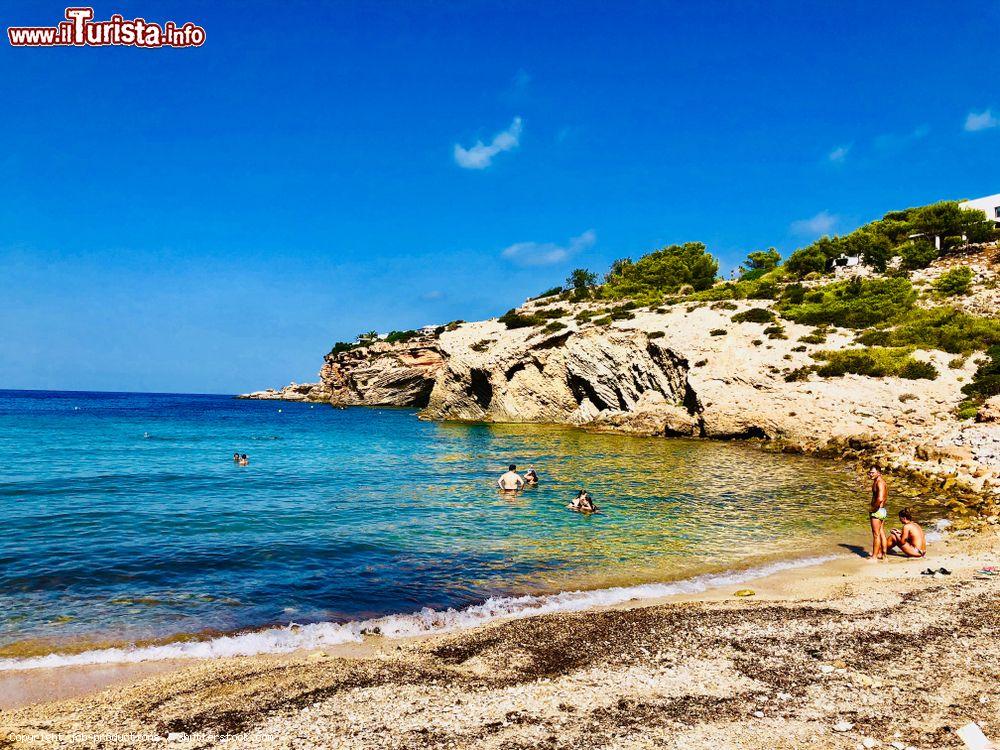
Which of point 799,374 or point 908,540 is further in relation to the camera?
point 799,374

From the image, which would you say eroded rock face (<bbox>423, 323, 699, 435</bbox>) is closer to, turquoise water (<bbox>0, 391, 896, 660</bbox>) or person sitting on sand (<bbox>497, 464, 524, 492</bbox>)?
turquoise water (<bbox>0, 391, 896, 660</bbox>)

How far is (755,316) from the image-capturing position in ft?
163

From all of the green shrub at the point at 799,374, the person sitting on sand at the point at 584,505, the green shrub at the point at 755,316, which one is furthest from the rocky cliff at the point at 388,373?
the person sitting on sand at the point at 584,505

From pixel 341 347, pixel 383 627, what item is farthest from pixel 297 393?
Answer: pixel 383 627

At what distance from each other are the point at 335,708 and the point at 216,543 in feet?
34.4

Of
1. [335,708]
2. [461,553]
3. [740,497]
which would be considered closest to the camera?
[335,708]

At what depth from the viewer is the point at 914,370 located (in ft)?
115

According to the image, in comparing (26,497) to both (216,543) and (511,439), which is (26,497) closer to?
(216,543)

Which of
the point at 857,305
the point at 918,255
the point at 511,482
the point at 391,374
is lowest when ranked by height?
the point at 511,482

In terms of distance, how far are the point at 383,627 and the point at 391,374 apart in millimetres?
89431

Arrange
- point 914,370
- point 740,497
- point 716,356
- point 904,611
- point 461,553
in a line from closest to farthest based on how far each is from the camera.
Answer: point 904,611 → point 461,553 → point 740,497 → point 914,370 → point 716,356

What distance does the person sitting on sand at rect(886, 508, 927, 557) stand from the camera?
13.7 m

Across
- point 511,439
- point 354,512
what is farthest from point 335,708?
point 511,439

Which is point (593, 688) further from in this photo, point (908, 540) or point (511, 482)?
point (511, 482)
